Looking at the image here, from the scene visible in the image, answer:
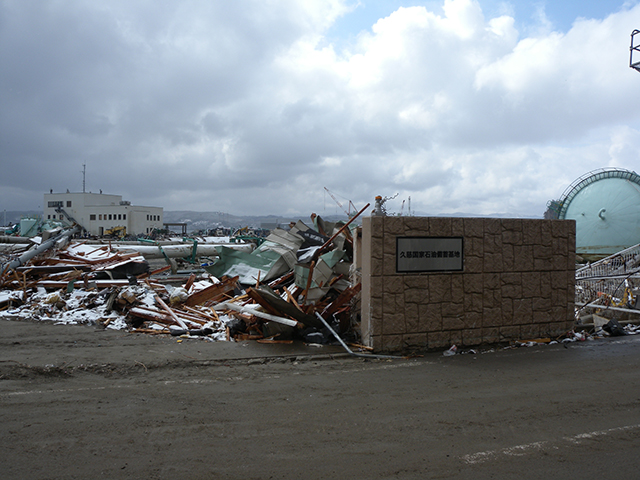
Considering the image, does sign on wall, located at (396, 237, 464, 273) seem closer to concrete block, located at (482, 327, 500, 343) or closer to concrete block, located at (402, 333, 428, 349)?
concrete block, located at (402, 333, 428, 349)

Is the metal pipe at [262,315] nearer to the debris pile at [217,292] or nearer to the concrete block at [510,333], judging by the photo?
the debris pile at [217,292]

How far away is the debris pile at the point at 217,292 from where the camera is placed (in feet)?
28.5

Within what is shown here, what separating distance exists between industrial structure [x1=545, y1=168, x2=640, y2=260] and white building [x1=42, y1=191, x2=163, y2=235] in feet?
240

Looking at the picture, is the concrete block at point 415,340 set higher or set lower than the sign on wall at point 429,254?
lower

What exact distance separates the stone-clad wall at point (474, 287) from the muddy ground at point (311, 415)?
631 mm

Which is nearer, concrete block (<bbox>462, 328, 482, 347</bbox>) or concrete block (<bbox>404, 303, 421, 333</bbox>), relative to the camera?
concrete block (<bbox>404, 303, 421, 333</bbox>)

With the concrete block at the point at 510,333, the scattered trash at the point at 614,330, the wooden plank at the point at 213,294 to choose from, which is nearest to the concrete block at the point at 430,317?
the concrete block at the point at 510,333

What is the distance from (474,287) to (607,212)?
35015 millimetres

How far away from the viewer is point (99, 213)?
286ft

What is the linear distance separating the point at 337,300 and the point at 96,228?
9123cm

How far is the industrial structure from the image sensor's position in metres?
34.4

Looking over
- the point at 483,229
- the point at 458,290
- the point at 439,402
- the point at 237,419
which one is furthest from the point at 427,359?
the point at 237,419

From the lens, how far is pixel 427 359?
7.28 metres

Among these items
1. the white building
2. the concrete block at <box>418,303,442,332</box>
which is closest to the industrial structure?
the concrete block at <box>418,303,442,332</box>
